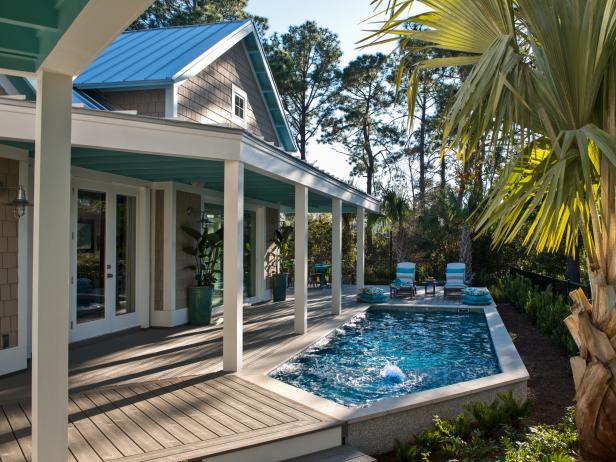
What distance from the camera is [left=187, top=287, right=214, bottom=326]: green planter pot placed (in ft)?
32.2

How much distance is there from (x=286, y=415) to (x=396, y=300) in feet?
32.9

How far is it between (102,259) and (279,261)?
6.84m

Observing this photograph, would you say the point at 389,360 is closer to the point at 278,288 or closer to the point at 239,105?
the point at 278,288

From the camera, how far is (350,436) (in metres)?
4.68

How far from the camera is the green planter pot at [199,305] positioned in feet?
32.2

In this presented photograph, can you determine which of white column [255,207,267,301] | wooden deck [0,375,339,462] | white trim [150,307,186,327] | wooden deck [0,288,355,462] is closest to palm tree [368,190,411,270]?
white column [255,207,267,301]

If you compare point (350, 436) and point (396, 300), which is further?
point (396, 300)

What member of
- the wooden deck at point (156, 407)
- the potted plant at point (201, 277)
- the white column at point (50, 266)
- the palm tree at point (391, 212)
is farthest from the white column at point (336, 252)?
the palm tree at point (391, 212)

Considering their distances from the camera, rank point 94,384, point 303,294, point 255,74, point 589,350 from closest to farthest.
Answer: point 589,350
point 94,384
point 303,294
point 255,74

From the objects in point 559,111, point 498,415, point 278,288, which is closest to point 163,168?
point 498,415

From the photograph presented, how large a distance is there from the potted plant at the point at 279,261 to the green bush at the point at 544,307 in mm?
6286

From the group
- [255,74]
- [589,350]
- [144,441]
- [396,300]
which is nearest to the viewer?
[589,350]

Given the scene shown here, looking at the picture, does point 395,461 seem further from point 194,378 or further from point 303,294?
point 303,294

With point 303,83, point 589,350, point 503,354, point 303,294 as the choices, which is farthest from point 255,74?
point 303,83
